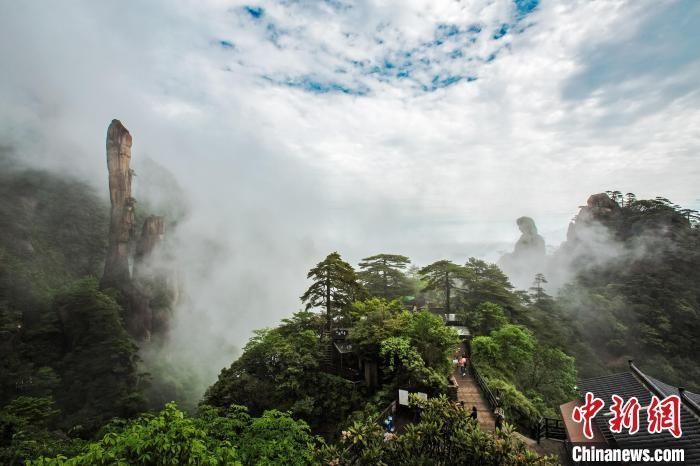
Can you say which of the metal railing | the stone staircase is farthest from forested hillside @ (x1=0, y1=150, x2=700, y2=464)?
the metal railing

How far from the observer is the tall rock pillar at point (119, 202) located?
159 ft

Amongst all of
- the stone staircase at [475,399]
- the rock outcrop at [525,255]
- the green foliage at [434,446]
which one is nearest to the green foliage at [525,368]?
the stone staircase at [475,399]

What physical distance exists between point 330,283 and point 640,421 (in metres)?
20.0

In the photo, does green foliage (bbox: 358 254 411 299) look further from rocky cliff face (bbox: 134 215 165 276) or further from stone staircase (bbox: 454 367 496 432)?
rocky cliff face (bbox: 134 215 165 276)

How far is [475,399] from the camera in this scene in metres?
18.8

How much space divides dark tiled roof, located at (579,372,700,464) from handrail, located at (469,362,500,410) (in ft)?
14.2

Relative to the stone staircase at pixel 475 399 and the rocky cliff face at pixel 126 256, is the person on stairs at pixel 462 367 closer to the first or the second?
the stone staircase at pixel 475 399

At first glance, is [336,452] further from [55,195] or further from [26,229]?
[55,195]

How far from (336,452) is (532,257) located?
98810mm

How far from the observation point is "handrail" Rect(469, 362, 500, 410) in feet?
57.0

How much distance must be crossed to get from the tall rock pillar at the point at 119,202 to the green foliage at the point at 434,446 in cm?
5372

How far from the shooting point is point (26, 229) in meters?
48.3

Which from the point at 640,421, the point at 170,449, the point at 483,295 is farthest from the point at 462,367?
the point at 170,449

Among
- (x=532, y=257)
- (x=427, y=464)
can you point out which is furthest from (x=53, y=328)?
(x=532, y=257)
